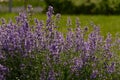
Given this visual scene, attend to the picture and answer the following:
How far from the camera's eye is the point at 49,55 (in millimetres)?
3805

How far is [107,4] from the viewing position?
1449 cm

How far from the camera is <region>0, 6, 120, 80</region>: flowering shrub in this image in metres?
3.78

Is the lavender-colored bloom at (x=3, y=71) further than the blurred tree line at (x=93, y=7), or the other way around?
the blurred tree line at (x=93, y=7)

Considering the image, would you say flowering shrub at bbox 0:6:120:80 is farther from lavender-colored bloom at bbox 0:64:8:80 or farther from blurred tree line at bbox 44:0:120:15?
blurred tree line at bbox 44:0:120:15

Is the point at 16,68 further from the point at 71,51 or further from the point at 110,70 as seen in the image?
the point at 110,70

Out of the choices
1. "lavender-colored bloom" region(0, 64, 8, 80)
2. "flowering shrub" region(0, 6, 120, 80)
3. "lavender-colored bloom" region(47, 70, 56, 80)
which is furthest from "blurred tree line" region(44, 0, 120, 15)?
"lavender-colored bloom" region(47, 70, 56, 80)

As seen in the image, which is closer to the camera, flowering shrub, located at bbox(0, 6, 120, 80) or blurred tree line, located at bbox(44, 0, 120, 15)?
flowering shrub, located at bbox(0, 6, 120, 80)

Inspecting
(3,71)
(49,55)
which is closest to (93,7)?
(49,55)

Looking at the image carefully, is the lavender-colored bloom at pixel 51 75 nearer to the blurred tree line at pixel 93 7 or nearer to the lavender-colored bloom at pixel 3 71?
the lavender-colored bloom at pixel 3 71

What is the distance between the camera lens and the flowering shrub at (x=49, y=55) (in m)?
3.78

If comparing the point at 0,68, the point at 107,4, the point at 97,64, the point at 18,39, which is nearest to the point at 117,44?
the point at 97,64

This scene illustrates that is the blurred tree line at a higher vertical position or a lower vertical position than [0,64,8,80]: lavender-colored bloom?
higher

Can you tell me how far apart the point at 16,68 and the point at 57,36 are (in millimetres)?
484

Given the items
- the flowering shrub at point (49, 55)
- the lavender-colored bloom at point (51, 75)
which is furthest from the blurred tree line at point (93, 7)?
the lavender-colored bloom at point (51, 75)
